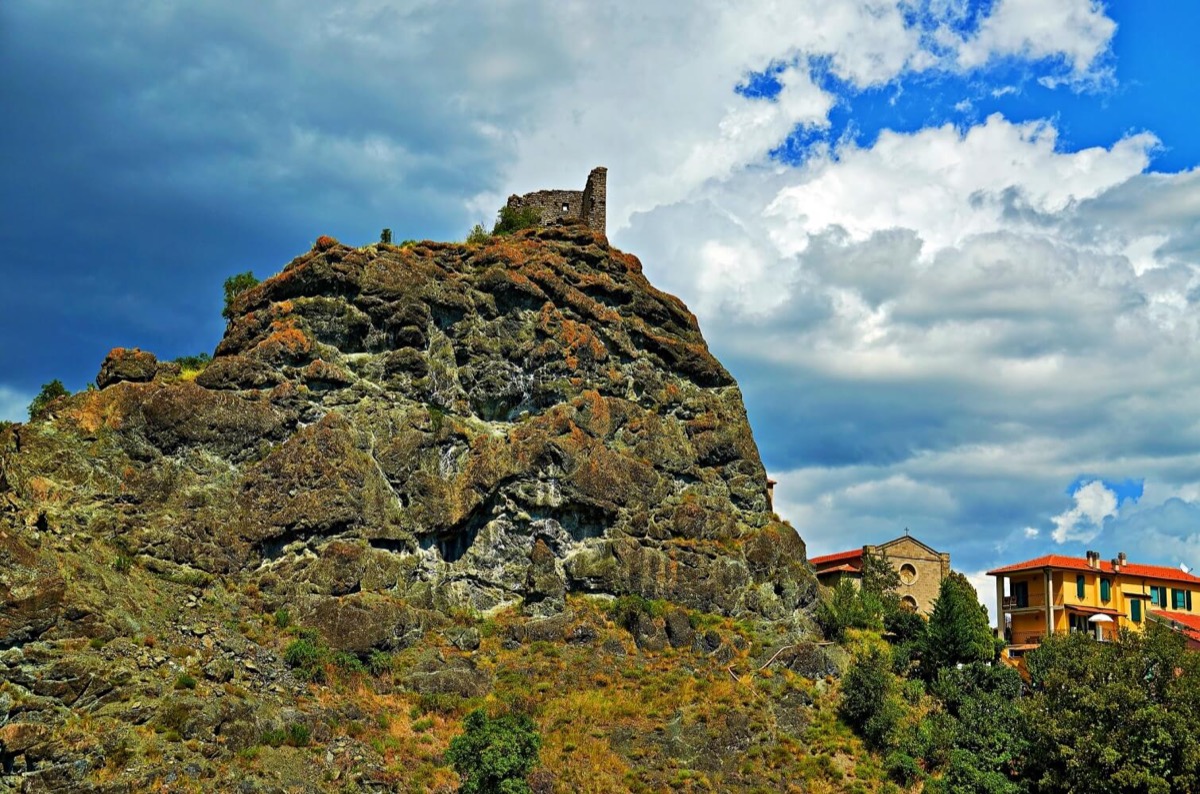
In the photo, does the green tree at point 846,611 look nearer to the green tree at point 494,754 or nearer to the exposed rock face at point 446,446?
the exposed rock face at point 446,446

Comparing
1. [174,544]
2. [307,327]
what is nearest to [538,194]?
[307,327]

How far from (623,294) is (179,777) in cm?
3846

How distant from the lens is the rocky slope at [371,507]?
43.0m

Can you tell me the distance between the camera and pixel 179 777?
130 feet

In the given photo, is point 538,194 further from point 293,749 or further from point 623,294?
point 293,749

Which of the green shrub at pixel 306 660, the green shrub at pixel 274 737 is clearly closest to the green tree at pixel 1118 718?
the green shrub at pixel 306 660

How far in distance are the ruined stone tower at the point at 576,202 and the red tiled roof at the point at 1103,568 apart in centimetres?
3683

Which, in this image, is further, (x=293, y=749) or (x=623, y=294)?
(x=623, y=294)

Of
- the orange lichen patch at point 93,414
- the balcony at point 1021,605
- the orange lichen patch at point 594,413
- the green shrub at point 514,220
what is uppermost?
the green shrub at point 514,220

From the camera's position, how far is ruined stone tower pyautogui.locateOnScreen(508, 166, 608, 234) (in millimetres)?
76000

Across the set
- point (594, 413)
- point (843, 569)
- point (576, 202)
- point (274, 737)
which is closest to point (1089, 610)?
point (843, 569)

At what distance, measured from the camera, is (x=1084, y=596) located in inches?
3105

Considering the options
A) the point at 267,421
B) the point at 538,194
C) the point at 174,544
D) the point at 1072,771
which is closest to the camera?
the point at 1072,771

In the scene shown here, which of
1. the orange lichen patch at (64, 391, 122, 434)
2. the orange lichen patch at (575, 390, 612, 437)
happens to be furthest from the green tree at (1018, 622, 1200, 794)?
the orange lichen patch at (64, 391, 122, 434)
